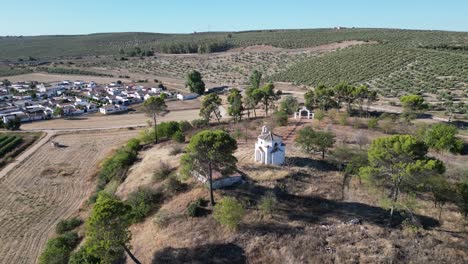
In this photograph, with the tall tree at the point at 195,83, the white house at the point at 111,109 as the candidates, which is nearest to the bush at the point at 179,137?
the white house at the point at 111,109

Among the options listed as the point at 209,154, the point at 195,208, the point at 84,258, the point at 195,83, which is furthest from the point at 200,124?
the point at 84,258

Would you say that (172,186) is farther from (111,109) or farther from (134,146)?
(111,109)

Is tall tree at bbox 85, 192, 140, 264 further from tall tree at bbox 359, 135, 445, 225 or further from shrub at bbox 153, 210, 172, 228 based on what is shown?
tall tree at bbox 359, 135, 445, 225

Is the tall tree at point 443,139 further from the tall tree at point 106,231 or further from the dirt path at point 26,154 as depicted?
the dirt path at point 26,154

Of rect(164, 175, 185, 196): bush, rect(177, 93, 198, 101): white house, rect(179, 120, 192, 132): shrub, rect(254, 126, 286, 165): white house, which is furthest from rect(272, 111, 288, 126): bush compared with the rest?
rect(177, 93, 198, 101): white house

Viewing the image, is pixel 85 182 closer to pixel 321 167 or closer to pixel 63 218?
pixel 63 218

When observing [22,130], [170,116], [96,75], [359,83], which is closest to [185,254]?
[170,116]
